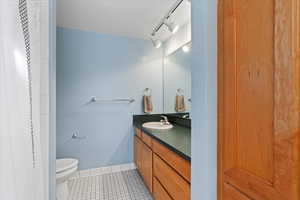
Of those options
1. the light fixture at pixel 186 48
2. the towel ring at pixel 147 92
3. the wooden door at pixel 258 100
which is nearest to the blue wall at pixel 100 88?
the towel ring at pixel 147 92

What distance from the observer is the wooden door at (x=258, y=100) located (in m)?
0.43

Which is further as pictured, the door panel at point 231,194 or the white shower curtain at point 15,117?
the door panel at point 231,194

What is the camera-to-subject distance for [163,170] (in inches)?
58.0

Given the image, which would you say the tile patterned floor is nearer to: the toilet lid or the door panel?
the toilet lid

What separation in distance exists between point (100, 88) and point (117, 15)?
1097 mm

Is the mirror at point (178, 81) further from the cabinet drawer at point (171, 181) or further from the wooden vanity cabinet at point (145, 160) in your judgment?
the cabinet drawer at point (171, 181)

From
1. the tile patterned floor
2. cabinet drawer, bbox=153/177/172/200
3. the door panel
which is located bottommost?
the tile patterned floor

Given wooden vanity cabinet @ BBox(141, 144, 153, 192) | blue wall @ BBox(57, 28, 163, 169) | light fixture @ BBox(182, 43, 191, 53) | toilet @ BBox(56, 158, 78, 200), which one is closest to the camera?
toilet @ BBox(56, 158, 78, 200)

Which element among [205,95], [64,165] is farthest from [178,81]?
[64,165]

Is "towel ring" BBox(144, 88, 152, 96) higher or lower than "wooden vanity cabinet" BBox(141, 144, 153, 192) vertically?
higher

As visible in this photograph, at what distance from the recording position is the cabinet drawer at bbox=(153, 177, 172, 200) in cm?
143

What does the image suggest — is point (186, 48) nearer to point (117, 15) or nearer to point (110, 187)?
point (117, 15)

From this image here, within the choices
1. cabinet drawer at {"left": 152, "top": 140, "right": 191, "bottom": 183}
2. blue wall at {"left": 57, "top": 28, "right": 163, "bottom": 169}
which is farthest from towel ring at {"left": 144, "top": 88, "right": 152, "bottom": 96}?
cabinet drawer at {"left": 152, "top": 140, "right": 191, "bottom": 183}

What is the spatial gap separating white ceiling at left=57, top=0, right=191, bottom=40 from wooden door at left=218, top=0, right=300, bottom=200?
52.7 inches
